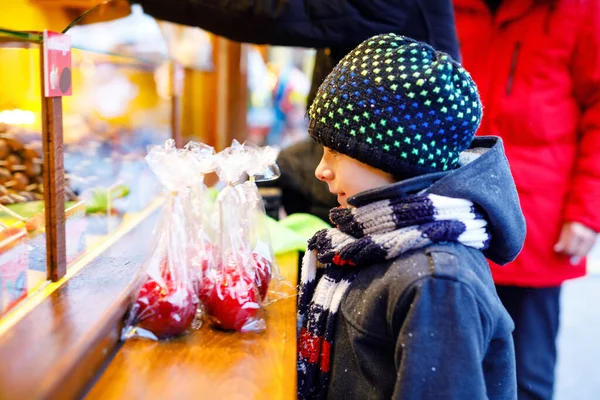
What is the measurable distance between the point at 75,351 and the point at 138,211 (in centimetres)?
86

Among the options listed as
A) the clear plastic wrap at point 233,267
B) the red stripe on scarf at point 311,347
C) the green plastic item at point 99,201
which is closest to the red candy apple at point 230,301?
the clear plastic wrap at point 233,267

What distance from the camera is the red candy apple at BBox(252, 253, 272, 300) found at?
1014 mm

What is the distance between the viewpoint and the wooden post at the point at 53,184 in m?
0.91

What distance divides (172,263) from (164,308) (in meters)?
0.09

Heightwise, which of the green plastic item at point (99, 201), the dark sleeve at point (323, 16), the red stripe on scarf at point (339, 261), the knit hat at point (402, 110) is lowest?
the green plastic item at point (99, 201)

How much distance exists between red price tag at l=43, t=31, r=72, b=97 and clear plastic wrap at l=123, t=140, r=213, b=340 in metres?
0.18

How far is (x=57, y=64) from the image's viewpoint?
3.04 feet

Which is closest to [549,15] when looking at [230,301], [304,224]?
[304,224]

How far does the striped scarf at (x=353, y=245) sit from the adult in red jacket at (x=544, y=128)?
32.2 inches

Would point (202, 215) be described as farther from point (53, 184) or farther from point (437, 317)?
point (437, 317)

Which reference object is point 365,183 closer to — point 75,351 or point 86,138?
point 75,351

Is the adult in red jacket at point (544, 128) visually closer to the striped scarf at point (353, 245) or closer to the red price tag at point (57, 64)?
the striped scarf at point (353, 245)

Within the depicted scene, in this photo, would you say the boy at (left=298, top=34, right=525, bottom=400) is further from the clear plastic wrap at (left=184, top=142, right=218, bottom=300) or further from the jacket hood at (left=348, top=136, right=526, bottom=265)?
the clear plastic wrap at (left=184, top=142, right=218, bottom=300)

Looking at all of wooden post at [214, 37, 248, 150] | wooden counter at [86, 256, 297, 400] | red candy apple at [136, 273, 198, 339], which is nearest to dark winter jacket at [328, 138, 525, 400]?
wooden counter at [86, 256, 297, 400]
